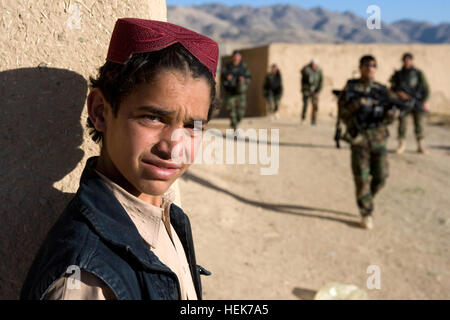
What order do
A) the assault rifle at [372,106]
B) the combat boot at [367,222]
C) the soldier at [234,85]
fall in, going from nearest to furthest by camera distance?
the assault rifle at [372,106], the combat boot at [367,222], the soldier at [234,85]

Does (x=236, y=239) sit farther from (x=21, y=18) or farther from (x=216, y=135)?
(x=216, y=135)

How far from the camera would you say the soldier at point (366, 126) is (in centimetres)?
439

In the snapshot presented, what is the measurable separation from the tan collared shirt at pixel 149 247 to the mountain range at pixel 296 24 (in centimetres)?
10219

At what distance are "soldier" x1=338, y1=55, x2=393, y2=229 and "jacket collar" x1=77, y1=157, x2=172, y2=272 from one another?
3884 mm

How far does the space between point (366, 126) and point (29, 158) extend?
3840mm

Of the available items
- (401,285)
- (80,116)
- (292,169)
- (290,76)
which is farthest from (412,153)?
(80,116)

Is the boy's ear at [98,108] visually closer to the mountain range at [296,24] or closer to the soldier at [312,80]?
the soldier at [312,80]

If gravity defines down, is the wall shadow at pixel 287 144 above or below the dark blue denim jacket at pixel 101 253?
above

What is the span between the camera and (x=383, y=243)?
4254mm

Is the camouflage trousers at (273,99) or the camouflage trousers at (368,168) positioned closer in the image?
the camouflage trousers at (368,168)

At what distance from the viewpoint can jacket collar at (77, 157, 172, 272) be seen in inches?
31.7

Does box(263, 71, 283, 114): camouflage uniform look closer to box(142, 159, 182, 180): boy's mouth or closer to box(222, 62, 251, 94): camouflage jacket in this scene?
box(222, 62, 251, 94): camouflage jacket

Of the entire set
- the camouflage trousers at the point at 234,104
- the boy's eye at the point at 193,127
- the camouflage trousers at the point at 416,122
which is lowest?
the boy's eye at the point at 193,127

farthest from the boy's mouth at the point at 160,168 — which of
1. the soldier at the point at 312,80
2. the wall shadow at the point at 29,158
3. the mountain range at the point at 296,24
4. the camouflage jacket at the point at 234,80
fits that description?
the mountain range at the point at 296,24
